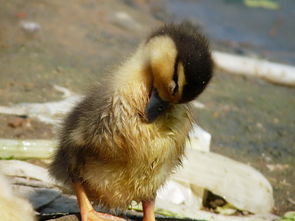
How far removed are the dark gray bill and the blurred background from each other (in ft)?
1.68

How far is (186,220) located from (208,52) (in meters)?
1.24

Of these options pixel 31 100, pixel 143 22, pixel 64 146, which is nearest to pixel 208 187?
pixel 64 146

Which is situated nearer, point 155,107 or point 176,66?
point 176,66

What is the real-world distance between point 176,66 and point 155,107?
31 centimetres

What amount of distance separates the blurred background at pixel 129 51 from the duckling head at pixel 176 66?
0.52 meters

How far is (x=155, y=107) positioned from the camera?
3.25 metres

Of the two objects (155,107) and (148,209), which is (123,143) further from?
(148,209)

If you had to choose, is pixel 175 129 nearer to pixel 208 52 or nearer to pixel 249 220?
pixel 208 52

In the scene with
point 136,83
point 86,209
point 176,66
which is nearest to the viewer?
point 176,66

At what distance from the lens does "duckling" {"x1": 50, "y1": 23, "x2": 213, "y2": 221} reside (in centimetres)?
308

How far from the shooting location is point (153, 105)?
3.25 metres

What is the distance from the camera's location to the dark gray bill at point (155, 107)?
3238 millimetres

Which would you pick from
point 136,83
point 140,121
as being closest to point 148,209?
point 140,121

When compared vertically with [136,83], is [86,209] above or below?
below
